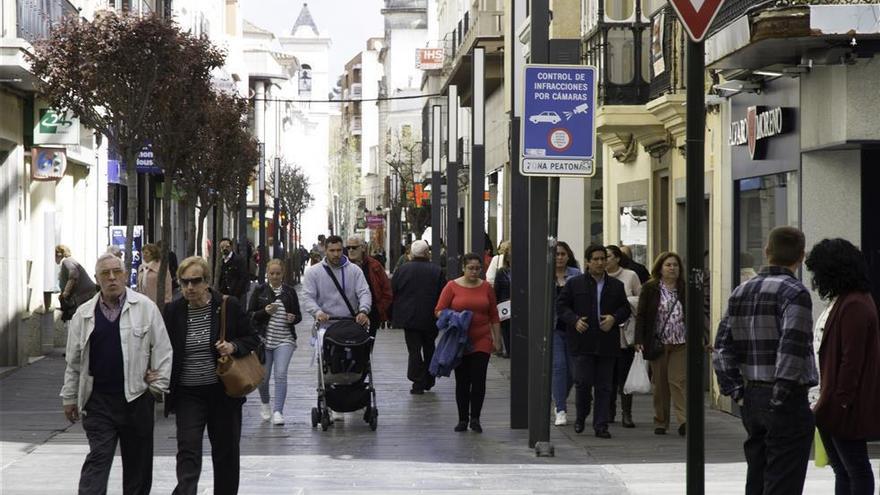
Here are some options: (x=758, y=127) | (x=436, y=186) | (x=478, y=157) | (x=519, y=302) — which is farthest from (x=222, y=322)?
(x=436, y=186)

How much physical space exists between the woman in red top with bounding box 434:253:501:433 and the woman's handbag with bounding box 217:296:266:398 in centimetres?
607

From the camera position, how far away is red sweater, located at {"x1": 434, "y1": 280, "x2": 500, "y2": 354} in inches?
634

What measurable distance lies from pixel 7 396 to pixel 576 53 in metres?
8.82

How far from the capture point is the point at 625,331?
16547 mm

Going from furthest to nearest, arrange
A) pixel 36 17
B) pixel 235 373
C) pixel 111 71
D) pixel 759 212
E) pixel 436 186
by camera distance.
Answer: pixel 436 186 < pixel 36 17 < pixel 111 71 < pixel 759 212 < pixel 235 373

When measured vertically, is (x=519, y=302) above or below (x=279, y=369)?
above

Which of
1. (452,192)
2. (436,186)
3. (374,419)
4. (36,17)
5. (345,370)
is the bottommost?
(374,419)

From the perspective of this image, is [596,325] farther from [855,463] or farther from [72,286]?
[72,286]

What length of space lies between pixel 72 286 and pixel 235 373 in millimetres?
14414

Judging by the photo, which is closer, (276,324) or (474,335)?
(474,335)

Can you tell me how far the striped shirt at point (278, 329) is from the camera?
16.8 meters

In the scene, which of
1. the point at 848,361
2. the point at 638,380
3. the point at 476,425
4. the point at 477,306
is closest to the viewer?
the point at 848,361

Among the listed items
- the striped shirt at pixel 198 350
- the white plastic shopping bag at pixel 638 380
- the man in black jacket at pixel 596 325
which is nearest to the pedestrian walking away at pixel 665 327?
the white plastic shopping bag at pixel 638 380

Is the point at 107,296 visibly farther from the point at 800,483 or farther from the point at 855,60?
the point at 855,60
